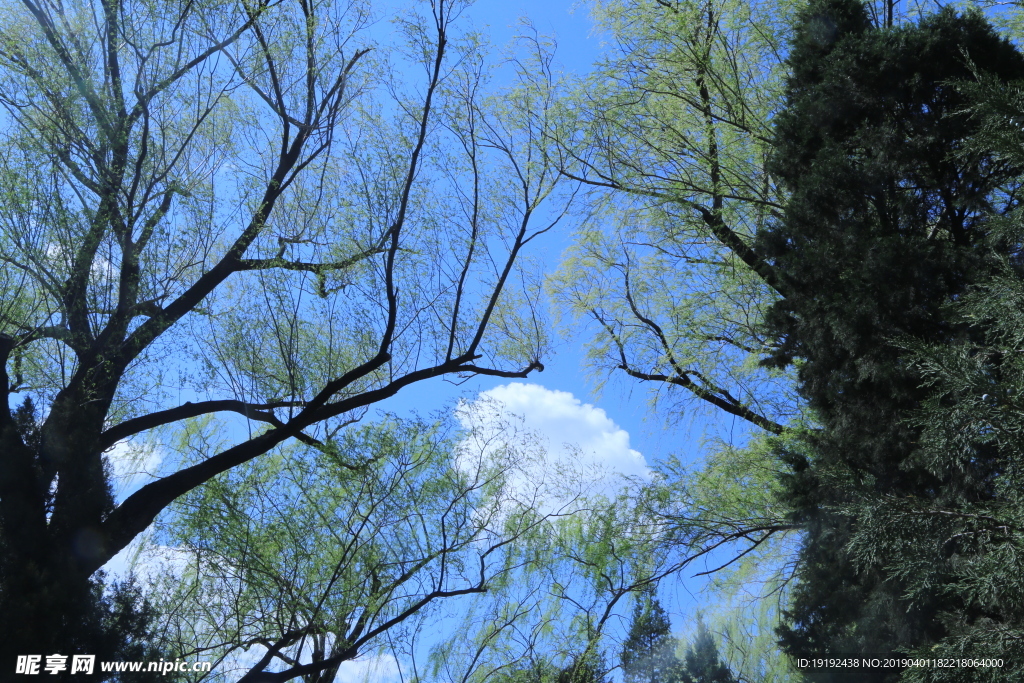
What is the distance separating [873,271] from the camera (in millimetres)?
6789

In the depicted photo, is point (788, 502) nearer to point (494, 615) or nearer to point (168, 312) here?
point (494, 615)

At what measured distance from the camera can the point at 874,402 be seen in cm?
688

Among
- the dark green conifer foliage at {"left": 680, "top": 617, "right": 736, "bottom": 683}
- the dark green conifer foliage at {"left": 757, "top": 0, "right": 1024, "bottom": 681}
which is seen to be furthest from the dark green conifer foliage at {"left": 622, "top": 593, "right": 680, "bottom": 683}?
the dark green conifer foliage at {"left": 757, "top": 0, "right": 1024, "bottom": 681}

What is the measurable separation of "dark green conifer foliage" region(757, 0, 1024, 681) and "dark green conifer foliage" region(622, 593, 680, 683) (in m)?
2.16

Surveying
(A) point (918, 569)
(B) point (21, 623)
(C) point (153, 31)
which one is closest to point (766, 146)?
(A) point (918, 569)

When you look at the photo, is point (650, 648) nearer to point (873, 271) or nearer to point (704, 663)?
point (704, 663)

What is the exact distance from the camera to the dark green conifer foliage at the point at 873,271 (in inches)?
257

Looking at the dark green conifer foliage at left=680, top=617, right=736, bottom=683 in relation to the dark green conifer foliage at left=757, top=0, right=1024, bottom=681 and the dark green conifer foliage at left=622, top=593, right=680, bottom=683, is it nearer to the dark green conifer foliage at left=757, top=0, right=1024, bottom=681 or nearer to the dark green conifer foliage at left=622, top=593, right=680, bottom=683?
the dark green conifer foliage at left=622, top=593, right=680, bottom=683

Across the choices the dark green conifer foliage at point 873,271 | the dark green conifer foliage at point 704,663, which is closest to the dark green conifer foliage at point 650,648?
the dark green conifer foliage at point 704,663

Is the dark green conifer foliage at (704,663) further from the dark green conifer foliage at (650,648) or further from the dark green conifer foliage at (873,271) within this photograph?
the dark green conifer foliage at (873,271)

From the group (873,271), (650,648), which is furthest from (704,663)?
(873,271)

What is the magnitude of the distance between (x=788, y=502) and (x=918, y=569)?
1.82 m

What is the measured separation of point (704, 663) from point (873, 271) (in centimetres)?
558

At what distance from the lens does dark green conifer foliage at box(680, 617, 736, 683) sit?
9422 mm
